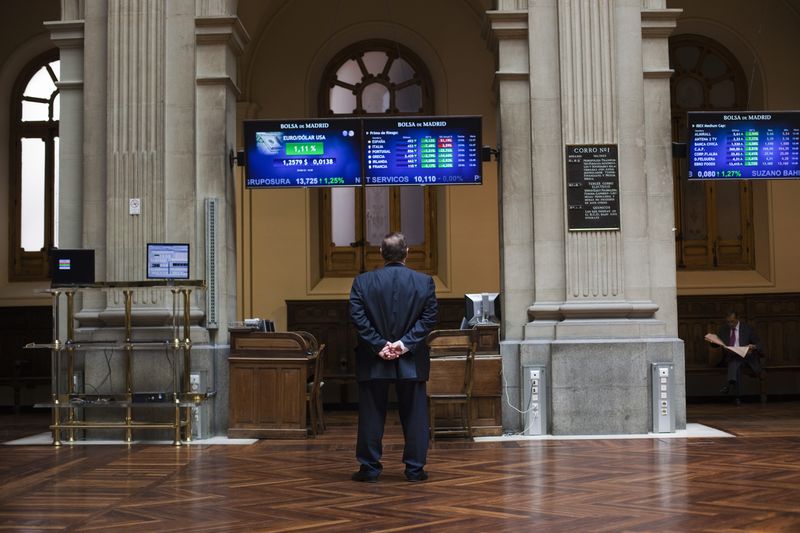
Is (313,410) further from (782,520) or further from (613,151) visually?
(782,520)

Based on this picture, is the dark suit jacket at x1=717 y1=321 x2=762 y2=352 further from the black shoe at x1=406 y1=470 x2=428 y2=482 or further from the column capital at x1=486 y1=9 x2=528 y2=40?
the black shoe at x1=406 y1=470 x2=428 y2=482

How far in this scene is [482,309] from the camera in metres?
11.2

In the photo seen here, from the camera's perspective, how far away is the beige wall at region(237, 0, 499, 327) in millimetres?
15938

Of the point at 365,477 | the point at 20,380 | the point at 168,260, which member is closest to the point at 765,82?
the point at 168,260

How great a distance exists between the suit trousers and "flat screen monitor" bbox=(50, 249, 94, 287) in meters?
4.08

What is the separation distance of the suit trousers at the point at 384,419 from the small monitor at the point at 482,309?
377 cm

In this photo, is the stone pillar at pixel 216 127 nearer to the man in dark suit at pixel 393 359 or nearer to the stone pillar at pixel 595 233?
the stone pillar at pixel 595 233

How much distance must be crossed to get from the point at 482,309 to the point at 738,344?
16.5ft

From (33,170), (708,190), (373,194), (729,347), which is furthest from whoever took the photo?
(33,170)

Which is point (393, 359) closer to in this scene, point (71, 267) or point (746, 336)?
point (71, 267)

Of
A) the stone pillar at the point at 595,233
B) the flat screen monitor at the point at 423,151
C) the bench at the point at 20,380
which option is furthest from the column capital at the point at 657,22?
the bench at the point at 20,380

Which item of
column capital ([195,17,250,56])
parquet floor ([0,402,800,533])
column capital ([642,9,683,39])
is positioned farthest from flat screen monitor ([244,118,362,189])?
column capital ([642,9,683,39])

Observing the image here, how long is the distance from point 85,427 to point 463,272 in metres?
6.97

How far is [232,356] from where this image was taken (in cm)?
1071
